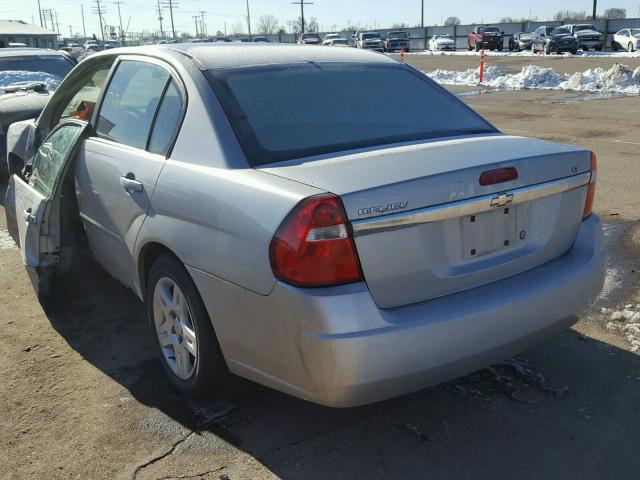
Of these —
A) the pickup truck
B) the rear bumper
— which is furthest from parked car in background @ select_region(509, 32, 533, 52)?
the rear bumper

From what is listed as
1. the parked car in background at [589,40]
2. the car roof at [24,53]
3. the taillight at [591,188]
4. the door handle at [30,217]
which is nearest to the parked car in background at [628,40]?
the parked car in background at [589,40]

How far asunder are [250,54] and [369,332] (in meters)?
1.84

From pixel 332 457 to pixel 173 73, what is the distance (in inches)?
79.9

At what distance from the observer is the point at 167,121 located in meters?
3.39

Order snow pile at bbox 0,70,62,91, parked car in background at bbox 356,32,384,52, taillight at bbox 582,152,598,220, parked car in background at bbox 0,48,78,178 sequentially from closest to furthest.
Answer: taillight at bbox 582,152,598,220 < parked car in background at bbox 0,48,78,178 < snow pile at bbox 0,70,62,91 < parked car in background at bbox 356,32,384,52

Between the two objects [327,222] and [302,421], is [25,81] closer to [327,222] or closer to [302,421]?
[302,421]

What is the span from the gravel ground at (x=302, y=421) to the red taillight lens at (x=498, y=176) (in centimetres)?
112

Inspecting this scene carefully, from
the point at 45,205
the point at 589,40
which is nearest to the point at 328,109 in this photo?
the point at 45,205

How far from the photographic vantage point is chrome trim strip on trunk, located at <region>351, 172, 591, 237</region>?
248 cm

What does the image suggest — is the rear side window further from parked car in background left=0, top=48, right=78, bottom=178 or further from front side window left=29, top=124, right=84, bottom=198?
parked car in background left=0, top=48, right=78, bottom=178

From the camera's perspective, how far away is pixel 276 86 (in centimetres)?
331

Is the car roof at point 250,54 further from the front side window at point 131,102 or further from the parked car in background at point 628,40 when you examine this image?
the parked car in background at point 628,40

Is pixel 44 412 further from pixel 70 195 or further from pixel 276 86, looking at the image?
pixel 276 86

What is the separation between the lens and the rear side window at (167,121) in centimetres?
331
